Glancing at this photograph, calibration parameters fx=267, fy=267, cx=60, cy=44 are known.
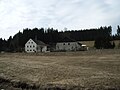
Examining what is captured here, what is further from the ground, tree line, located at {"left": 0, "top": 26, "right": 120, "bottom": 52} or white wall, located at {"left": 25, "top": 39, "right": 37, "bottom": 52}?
tree line, located at {"left": 0, "top": 26, "right": 120, "bottom": 52}

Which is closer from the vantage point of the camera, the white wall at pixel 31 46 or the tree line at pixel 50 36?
the white wall at pixel 31 46

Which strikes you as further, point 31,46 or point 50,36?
point 50,36

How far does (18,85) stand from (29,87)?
4.39ft

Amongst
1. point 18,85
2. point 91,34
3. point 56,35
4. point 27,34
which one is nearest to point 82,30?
point 91,34

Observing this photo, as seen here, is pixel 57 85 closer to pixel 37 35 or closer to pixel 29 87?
pixel 29 87

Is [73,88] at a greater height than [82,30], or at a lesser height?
lesser

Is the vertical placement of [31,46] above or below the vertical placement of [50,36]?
below

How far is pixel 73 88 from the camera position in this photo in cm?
1645

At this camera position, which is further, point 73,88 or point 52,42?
point 52,42

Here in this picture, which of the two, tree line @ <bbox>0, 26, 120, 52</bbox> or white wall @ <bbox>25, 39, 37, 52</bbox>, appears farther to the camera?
tree line @ <bbox>0, 26, 120, 52</bbox>

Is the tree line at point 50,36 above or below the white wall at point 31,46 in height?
above

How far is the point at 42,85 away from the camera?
707 inches

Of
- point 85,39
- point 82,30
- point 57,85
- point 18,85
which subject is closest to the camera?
point 57,85

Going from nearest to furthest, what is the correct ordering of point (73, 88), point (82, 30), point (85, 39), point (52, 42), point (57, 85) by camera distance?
point (73, 88) < point (57, 85) < point (52, 42) < point (85, 39) < point (82, 30)
